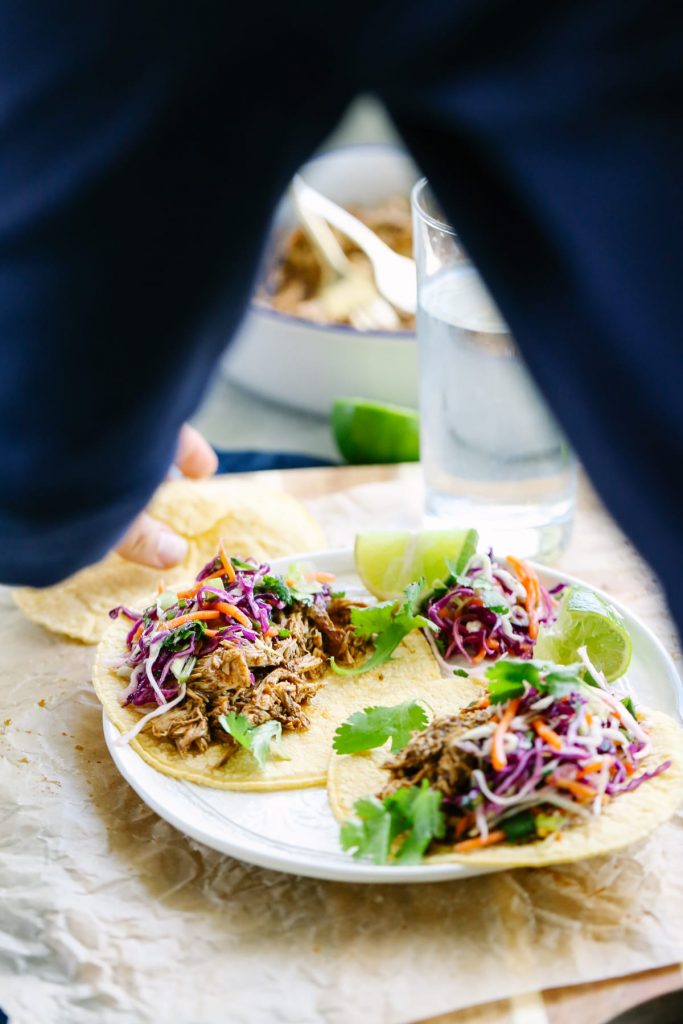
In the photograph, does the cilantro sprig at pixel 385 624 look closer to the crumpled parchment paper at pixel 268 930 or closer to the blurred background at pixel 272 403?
the crumpled parchment paper at pixel 268 930

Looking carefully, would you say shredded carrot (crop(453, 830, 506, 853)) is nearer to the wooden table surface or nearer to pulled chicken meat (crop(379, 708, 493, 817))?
pulled chicken meat (crop(379, 708, 493, 817))

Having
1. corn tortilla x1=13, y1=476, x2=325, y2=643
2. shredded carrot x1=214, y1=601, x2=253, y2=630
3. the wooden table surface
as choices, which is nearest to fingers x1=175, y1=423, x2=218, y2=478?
corn tortilla x1=13, y1=476, x2=325, y2=643

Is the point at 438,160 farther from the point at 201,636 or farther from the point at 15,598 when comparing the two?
the point at 15,598

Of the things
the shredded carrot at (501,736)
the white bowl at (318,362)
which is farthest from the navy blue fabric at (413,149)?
the white bowl at (318,362)

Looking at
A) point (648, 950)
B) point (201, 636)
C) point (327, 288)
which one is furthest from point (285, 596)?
point (327, 288)

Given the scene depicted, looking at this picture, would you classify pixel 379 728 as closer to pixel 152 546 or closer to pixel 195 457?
pixel 152 546

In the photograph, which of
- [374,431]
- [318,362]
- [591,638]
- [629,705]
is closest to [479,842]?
[629,705]
